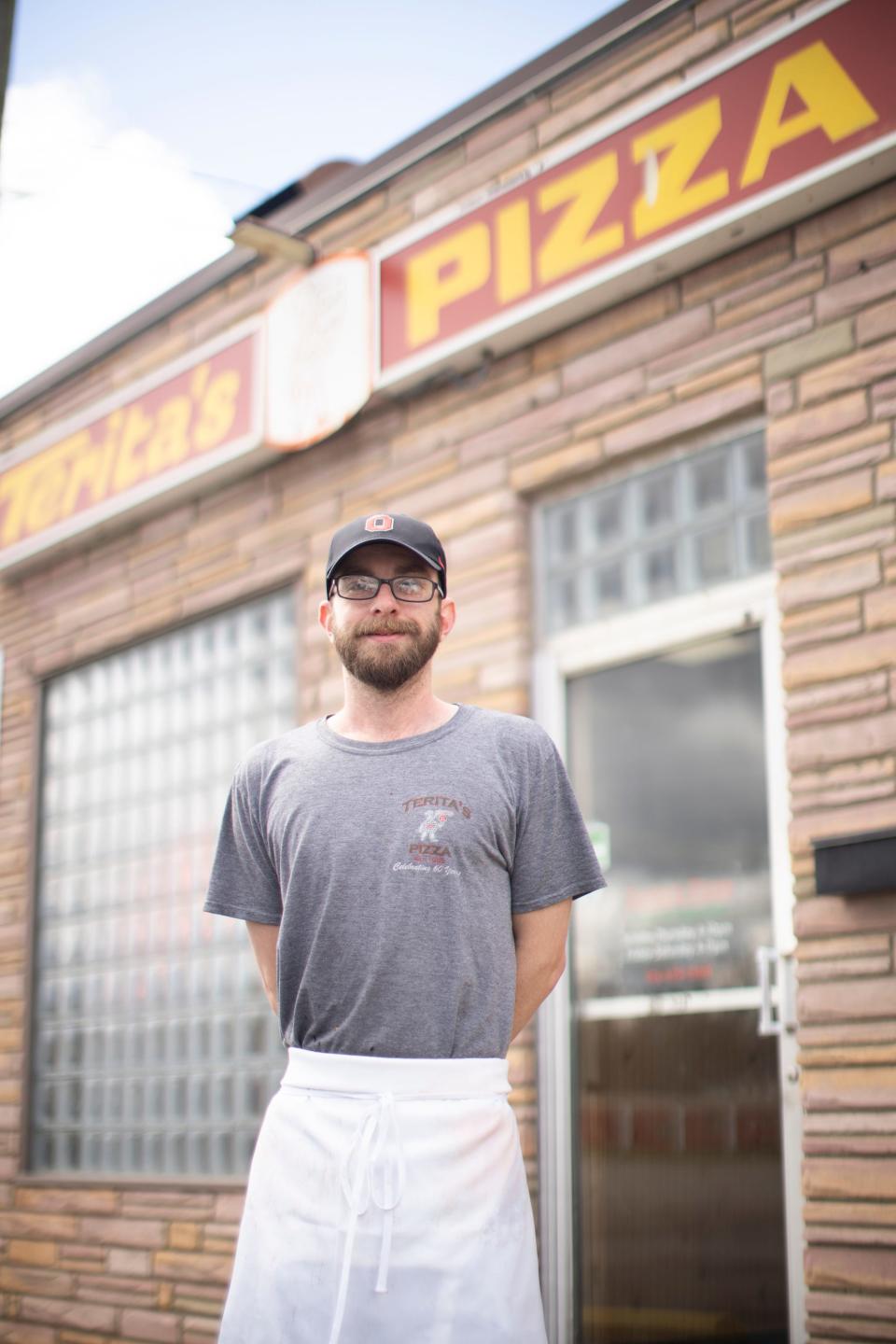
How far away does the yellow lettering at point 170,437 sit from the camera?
6.33 m

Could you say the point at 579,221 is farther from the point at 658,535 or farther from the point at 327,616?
the point at 327,616

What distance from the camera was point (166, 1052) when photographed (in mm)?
6383

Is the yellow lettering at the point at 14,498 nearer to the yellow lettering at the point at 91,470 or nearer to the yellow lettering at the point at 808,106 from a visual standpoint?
the yellow lettering at the point at 91,470

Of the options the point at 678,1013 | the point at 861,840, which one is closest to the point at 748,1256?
the point at 678,1013

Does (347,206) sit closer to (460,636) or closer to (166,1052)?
(460,636)

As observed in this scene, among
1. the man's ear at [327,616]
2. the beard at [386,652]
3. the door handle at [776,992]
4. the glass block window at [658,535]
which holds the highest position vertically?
the glass block window at [658,535]

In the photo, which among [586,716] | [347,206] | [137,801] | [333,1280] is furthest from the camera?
[137,801]

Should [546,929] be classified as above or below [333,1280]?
above

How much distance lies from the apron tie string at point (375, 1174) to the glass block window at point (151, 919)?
3.41 metres

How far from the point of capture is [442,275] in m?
5.32

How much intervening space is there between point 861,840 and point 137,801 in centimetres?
383

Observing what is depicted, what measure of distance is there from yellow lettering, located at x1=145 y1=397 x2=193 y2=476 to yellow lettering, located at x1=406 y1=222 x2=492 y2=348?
4.36ft

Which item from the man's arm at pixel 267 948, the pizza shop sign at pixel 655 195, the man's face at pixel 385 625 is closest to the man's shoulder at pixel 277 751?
the man's face at pixel 385 625

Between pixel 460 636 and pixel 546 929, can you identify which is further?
pixel 460 636
